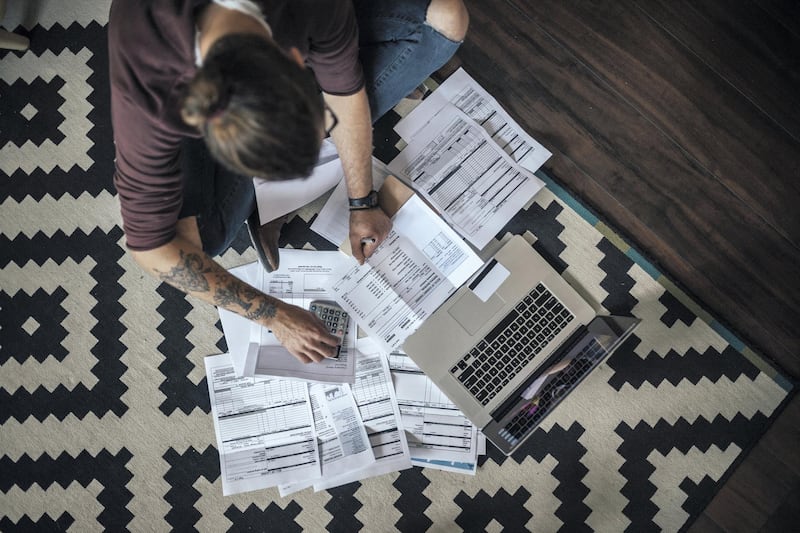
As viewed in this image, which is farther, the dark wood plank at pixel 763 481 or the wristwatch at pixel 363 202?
the dark wood plank at pixel 763 481

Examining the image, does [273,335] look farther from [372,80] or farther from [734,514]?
[734,514]

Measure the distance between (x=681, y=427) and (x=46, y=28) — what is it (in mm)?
1871

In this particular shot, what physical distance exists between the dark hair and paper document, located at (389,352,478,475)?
0.80 metres

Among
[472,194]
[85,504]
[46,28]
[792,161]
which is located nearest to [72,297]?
[85,504]

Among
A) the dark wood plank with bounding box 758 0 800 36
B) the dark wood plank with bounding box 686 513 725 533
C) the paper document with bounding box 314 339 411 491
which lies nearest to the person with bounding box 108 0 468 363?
the paper document with bounding box 314 339 411 491

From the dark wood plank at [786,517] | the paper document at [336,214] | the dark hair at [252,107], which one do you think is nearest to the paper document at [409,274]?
the paper document at [336,214]

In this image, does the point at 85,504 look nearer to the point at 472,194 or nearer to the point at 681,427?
the point at 472,194

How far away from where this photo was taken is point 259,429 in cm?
146

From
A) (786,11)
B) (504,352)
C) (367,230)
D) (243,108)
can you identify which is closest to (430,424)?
(504,352)

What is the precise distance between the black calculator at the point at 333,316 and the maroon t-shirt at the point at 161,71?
42 centimetres

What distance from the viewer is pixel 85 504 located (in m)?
1.47

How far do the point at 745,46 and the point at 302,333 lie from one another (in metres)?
1.31

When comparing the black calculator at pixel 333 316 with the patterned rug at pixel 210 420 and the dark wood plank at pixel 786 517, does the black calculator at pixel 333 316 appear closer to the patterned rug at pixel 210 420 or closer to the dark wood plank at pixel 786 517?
the patterned rug at pixel 210 420

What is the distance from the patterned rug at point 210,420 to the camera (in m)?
1.46
